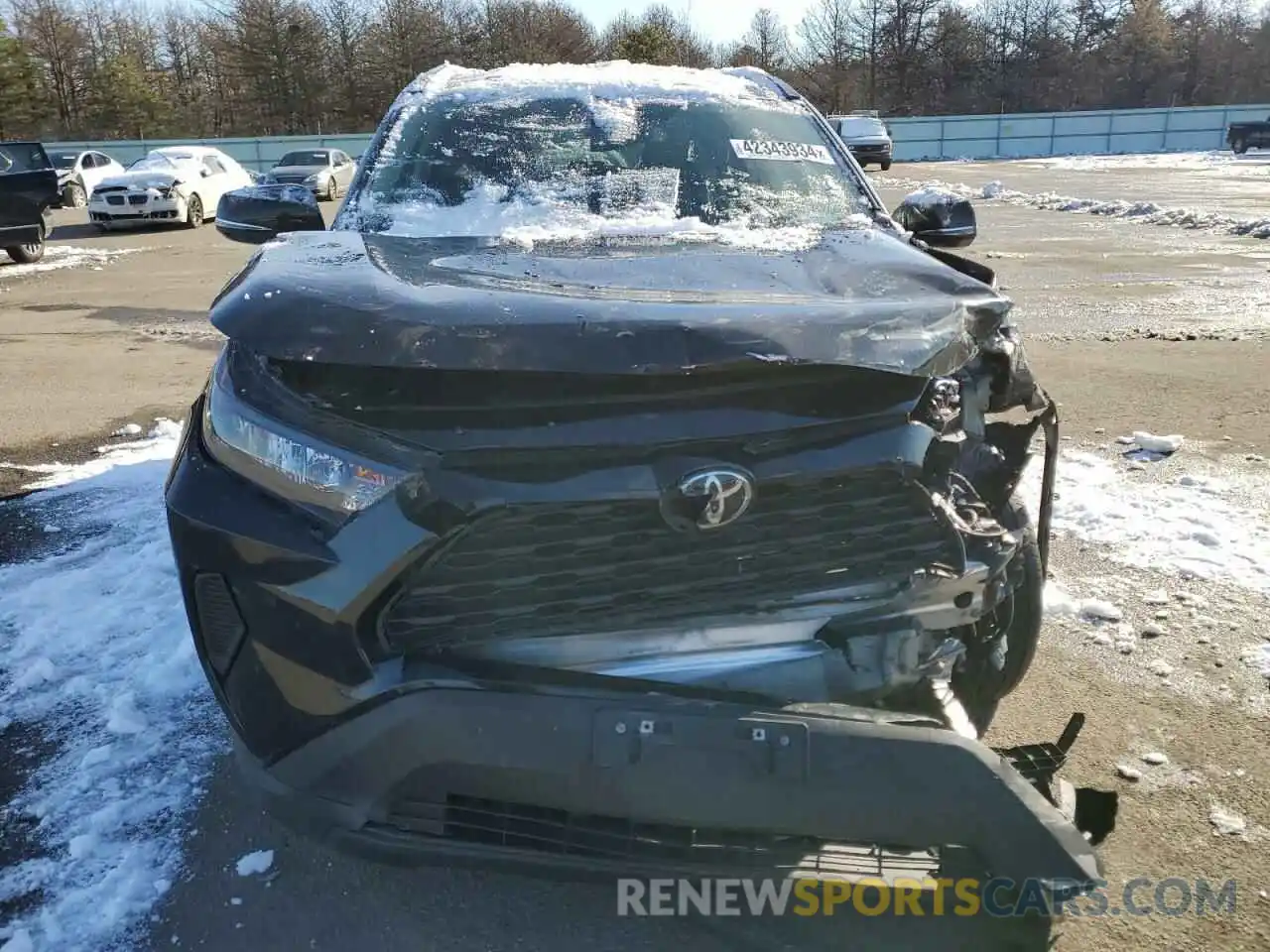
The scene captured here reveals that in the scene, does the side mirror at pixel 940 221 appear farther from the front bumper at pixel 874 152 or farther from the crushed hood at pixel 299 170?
the front bumper at pixel 874 152

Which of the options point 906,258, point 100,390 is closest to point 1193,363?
point 906,258

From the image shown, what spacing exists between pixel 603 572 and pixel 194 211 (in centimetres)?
1963

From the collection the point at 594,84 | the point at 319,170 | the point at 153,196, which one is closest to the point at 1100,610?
the point at 594,84

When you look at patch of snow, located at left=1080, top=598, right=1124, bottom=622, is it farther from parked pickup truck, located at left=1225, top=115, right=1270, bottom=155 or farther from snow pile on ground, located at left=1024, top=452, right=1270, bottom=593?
parked pickup truck, located at left=1225, top=115, right=1270, bottom=155

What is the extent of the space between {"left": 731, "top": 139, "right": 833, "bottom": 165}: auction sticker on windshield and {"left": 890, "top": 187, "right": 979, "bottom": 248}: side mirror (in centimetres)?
36

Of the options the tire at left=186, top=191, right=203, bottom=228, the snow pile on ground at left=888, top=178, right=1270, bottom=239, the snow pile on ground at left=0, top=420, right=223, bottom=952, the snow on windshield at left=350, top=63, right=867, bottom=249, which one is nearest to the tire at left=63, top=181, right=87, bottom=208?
the tire at left=186, top=191, right=203, bottom=228

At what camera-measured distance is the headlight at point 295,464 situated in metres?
1.71

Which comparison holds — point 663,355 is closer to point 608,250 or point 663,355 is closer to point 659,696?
point 659,696

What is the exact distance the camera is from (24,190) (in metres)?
12.0

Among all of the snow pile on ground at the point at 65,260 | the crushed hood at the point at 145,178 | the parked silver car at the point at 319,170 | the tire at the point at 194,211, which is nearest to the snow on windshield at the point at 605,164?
the snow pile on ground at the point at 65,260

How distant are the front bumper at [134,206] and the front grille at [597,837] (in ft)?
61.9

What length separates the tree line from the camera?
49125 mm

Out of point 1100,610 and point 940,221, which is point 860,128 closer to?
point 940,221

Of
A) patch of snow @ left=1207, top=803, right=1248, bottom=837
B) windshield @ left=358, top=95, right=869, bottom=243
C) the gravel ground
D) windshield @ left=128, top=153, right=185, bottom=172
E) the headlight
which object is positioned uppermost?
windshield @ left=128, top=153, right=185, bottom=172
